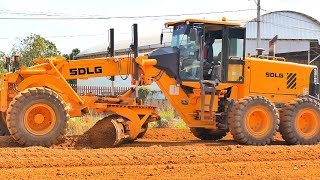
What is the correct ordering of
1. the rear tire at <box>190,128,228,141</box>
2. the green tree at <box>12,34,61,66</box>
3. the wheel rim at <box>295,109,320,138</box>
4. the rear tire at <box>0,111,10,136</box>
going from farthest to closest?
1. the green tree at <box>12,34,61,66</box>
2. the rear tire at <box>190,128,228,141</box>
3. the wheel rim at <box>295,109,320,138</box>
4. the rear tire at <box>0,111,10,136</box>

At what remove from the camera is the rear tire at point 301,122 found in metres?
13.0

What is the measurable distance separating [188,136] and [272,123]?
10.7 feet

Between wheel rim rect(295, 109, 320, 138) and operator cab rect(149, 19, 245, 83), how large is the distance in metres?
1.84

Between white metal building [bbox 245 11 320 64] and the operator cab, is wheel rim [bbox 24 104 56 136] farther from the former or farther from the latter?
white metal building [bbox 245 11 320 64]

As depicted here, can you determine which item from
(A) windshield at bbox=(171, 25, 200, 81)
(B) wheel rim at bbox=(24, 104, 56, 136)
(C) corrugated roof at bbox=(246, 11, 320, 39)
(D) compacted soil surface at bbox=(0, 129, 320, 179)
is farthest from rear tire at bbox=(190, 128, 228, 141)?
(C) corrugated roof at bbox=(246, 11, 320, 39)

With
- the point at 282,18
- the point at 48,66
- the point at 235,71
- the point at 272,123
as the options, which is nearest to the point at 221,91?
the point at 235,71

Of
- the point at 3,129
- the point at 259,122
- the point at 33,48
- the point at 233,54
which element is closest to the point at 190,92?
the point at 233,54

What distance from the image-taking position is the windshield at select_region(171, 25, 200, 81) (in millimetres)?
12531

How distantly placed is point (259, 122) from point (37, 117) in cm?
523

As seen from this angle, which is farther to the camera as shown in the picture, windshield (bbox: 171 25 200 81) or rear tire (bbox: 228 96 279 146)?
windshield (bbox: 171 25 200 81)

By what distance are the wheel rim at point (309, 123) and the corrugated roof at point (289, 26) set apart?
86.1 feet

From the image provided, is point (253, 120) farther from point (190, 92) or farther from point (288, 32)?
point (288, 32)

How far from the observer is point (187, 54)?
12.6 meters

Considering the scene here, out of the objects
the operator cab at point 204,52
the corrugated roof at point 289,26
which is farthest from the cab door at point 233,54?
the corrugated roof at point 289,26
